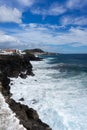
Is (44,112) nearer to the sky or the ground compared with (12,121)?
nearer to the ground

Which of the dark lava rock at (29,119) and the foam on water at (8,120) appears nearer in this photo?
the foam on water at (8,120)

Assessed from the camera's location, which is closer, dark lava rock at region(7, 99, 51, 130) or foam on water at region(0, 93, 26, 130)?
foam on water at region(0, 93, 26, 130)

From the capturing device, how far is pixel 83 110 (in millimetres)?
17969

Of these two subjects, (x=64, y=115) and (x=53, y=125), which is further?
(x=64, y=115)

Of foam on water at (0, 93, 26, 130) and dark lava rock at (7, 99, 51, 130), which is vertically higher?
foam on water at (0, 93, 26, 130)

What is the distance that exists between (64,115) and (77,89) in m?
10.1

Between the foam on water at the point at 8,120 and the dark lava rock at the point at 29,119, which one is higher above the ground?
the foam on water at the point at 8,120

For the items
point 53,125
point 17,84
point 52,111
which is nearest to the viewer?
point 53,125

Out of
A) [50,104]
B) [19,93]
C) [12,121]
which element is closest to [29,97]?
[19,93]

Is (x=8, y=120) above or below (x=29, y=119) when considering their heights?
above

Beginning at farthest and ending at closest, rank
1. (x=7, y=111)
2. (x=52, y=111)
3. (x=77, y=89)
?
(x=77, y=89)
(x=52, y=111)
(x=7, y=111)

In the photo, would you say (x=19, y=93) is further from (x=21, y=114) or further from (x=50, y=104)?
(x=21, y=114)

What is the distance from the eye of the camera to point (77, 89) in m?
26.4

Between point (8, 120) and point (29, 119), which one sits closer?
point (8, 120)
